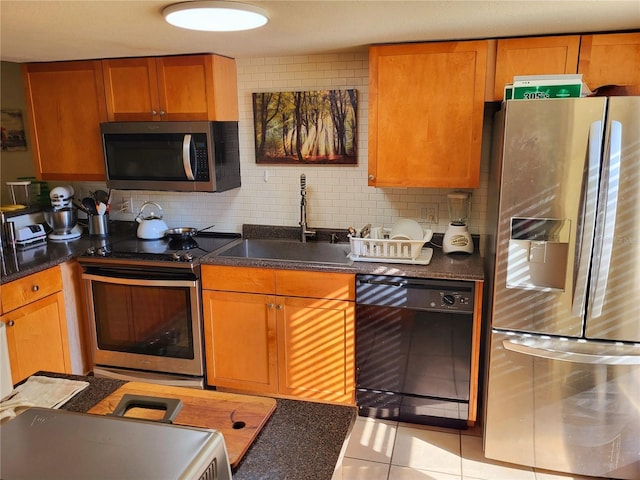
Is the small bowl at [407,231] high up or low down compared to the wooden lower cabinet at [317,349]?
up

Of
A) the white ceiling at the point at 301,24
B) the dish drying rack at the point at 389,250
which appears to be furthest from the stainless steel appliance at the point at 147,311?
the white ceiling at the point at 301,24

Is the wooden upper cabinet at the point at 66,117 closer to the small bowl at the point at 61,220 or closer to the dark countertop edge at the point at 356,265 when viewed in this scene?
the small bowl at the point at 61,220

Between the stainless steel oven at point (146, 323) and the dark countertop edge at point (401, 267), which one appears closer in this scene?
the dark countertop edge at point (401, 267)

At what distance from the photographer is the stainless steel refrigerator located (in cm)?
212

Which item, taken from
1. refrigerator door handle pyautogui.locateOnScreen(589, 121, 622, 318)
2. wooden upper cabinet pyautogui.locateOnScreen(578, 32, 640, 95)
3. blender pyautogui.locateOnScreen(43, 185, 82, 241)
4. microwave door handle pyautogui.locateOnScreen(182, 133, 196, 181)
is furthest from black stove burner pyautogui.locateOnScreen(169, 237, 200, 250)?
wooden upper cabinet pyautogui.locateOnScreen(578, 32, 640, 95)

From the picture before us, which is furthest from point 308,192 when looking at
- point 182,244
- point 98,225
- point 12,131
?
point 12,131

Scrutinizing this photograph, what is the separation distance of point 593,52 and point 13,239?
3.45m

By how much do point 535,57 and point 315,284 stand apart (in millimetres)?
1631

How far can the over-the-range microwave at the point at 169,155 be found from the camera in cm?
301

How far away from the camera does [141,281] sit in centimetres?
295

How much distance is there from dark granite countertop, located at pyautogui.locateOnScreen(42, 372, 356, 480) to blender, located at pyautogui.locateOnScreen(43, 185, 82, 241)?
7.71 feet

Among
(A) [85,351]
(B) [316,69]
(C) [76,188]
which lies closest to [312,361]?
(A) [85,351]

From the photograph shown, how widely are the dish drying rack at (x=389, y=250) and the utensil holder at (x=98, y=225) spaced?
72.4 inches

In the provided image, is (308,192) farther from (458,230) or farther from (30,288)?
(30,288)
